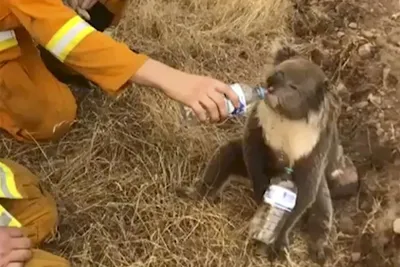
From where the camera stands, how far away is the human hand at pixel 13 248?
7.02ft

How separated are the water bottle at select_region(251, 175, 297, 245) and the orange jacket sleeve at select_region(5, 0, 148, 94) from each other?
57 cm

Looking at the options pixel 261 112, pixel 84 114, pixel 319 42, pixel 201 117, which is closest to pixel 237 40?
pixel 319 42

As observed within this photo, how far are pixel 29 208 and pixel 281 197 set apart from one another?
71cm

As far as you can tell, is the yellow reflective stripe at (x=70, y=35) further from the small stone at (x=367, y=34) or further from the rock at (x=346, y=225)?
the small stone at (x=367, y=34)

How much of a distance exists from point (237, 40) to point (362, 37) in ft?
1.54

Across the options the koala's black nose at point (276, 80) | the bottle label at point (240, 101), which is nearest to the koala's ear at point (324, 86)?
the koala's black nose at point (276, 80)

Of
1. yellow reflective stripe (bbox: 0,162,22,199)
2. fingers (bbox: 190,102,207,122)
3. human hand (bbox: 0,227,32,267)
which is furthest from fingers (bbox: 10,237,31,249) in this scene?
fingers (bbox: 190,102,207,122)

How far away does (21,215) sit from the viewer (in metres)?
2.39

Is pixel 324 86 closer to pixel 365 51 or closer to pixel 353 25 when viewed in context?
pixel 365 51

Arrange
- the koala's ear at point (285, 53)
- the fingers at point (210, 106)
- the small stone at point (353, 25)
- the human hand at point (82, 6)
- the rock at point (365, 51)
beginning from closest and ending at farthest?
the fingers at point (210, 106), the human hand at point (82, 6), the koala's ear at point (285, 53), the rock at point (365, 51), the small stone at point (353, 25)

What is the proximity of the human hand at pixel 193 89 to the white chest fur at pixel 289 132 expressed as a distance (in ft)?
0.88

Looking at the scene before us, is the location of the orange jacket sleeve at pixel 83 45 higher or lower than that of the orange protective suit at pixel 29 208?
higher

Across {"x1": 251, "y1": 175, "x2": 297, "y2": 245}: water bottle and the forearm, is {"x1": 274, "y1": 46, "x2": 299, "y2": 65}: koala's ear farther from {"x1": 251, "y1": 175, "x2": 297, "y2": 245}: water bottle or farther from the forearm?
the forearm

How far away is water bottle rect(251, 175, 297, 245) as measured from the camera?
2.41 meters
